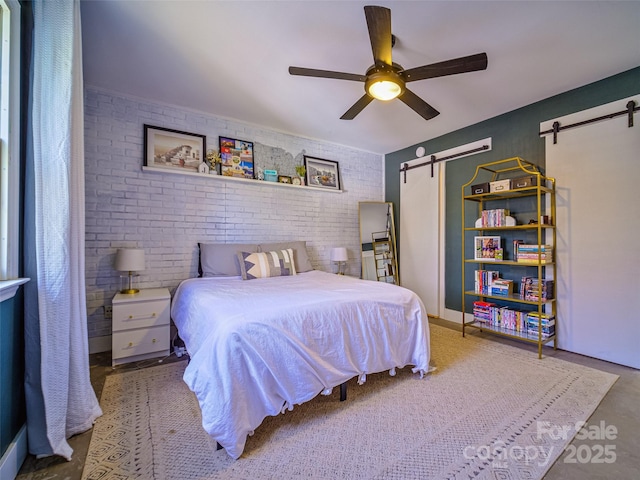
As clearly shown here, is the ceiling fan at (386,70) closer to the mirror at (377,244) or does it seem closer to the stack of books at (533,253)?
the stack of books at (533,253)

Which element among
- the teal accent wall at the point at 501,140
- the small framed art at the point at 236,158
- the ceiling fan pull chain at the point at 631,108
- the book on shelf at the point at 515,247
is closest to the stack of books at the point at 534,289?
the book on shelf at the point at 515,247

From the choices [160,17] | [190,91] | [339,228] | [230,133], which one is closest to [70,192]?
[160,17]

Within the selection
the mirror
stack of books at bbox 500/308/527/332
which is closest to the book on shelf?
stack of books at bbox 500/308/527/332

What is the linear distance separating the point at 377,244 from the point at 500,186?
6.44 feet

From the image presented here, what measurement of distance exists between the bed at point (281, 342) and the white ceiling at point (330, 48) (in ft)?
6.17

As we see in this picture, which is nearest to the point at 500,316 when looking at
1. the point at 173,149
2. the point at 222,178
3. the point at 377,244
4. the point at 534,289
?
the point at 534,289

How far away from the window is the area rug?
1.07 metres

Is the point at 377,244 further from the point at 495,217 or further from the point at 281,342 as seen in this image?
the point at 281,342

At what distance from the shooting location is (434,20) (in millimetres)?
1848

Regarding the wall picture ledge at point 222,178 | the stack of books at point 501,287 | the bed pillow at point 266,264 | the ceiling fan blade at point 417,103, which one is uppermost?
the ceiling fan blade at point 417,103

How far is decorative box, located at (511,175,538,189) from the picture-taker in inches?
106

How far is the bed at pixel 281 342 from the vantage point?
139 centimetres

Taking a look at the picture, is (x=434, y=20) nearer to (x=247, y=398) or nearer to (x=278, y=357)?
(x=278, y=357)

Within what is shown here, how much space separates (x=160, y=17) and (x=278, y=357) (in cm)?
233
